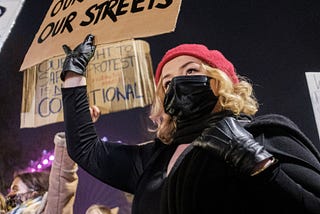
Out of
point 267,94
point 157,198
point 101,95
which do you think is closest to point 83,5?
point 101,95

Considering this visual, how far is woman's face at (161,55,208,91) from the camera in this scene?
3.22 feet

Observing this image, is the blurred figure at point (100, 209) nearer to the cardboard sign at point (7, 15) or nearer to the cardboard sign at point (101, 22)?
the cardboard sign at point (101, 22)

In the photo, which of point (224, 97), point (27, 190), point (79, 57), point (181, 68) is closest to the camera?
point (224, 97)

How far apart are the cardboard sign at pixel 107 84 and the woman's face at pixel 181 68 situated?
38cm

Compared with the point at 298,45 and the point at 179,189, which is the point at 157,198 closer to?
the point at 179,189

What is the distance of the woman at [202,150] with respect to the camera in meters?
0.68

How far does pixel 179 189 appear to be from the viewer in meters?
0.75

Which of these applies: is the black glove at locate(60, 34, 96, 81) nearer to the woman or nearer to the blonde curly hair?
the woman

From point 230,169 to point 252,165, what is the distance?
95 mm

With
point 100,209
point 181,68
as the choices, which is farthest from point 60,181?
point 181,68

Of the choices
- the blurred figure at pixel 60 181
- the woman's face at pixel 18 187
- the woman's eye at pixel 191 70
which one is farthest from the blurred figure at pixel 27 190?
the woman's eye at pixel 191 70

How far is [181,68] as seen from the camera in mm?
1003

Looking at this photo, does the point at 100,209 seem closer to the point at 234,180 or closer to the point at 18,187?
the point at 18,187

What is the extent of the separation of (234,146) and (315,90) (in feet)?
2.38
